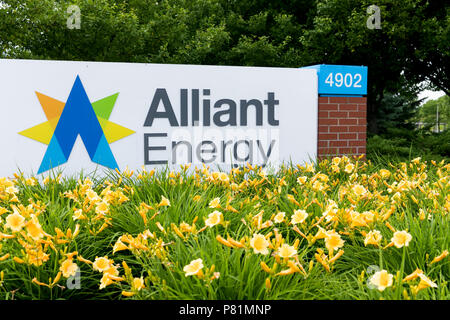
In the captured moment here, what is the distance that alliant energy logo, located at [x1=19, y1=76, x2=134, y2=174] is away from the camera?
5.44m

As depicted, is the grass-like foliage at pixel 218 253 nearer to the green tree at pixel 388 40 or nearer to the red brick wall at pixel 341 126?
the red brick wall at pixel 341 126

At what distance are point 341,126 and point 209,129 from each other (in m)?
1.91

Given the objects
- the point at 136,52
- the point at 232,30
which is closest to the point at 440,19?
the point at 232,30

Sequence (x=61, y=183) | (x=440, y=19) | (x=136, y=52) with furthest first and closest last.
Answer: (x=440, y=19) → (x=136, y=52) → (x=61, y=183)

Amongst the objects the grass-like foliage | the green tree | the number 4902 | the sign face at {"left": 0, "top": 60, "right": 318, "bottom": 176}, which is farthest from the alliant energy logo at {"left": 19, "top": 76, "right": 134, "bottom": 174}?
the green tree

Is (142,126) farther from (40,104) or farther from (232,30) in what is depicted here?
(232,30)

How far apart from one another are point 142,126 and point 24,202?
2162 millimetres

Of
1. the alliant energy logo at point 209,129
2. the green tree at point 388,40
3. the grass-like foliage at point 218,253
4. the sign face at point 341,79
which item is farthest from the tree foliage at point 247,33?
the grass-like foliage at point 218,253

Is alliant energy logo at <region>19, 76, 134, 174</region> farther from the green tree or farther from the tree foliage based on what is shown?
the green tree

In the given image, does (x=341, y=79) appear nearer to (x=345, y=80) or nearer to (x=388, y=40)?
(x=345, y=80)

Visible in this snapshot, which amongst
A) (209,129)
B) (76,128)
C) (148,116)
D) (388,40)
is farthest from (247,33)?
(76,128)

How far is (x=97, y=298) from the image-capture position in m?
2.68

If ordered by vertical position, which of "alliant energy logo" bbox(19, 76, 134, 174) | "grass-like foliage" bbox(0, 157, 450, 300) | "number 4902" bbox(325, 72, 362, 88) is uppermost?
"number 4902" bbox(325, 72, 362, 88)

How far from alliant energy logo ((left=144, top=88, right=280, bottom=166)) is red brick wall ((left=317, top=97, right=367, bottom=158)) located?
689 millimetres
